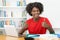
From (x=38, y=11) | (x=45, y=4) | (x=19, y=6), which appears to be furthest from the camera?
(x=19, y=6)

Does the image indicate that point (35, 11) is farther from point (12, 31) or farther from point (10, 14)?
point (10, 14)

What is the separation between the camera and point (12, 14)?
166 inches

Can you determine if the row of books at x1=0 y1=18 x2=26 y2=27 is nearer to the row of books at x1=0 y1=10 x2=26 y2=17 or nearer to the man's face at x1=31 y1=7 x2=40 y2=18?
the row of books at x1=0 y1=10 x2=26 y2=17

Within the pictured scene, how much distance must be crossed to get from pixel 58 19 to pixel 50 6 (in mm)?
359

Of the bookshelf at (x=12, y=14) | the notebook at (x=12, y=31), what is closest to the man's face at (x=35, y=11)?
the notebook at (x=12, y=31)

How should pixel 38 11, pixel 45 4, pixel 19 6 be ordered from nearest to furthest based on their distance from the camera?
pixel 38 11 → pixel 45 4 → pixel 19 6

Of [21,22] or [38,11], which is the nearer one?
[38,11]

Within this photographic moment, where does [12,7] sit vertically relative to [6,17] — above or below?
above

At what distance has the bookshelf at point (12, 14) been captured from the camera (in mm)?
4172

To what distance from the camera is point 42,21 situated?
2.63 meters

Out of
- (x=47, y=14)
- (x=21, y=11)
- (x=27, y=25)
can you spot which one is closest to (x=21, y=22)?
(x=21, y=11)

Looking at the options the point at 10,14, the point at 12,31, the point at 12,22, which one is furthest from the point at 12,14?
the point at 12,31

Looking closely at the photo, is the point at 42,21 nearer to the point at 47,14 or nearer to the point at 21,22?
the point at 47,14

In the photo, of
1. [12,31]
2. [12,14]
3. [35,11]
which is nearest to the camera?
[12,31]
